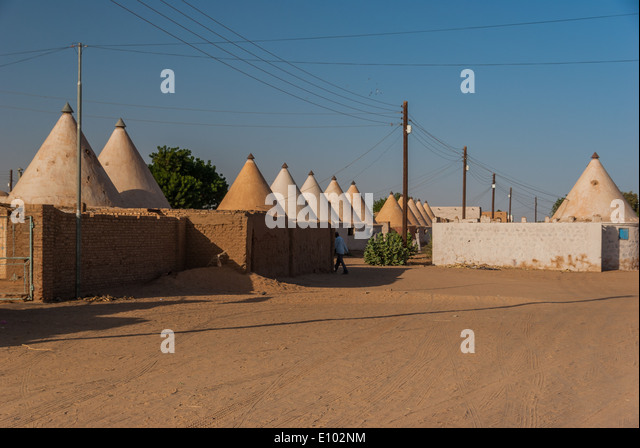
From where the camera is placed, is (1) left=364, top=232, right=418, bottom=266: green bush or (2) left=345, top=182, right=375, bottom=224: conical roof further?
(2) left=345, top=182, right=375, bottom=224: conical roof

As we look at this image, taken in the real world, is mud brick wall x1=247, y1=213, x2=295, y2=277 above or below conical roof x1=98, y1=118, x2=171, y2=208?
below

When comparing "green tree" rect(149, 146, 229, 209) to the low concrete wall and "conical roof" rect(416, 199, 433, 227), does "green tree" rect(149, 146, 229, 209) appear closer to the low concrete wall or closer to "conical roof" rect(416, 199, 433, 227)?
the low concrete wall

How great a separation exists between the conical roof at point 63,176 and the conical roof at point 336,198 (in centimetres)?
1799

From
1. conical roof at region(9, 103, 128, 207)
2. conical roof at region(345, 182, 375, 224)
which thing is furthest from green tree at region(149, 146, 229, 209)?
conical roof at region(9, 103, 128, 207)

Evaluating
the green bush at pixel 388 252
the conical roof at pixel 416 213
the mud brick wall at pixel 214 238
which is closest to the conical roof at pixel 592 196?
the green bush at pixel 388 252

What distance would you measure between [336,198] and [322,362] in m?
32.8

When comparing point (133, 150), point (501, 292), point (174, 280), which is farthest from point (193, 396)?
point (133, 150)

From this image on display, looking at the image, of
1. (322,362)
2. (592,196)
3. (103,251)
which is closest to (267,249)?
(103,251)

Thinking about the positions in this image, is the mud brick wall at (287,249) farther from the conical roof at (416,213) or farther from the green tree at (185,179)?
the conical roof at (416,213)

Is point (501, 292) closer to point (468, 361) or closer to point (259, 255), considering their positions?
point (259, 255)

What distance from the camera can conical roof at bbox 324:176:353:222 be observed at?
37.1 metres

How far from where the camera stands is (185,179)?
34.3 meters

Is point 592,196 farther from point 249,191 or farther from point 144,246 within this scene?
point 144,246

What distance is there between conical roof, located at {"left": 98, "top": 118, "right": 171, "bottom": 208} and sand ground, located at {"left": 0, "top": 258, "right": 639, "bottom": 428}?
12.3 metres
